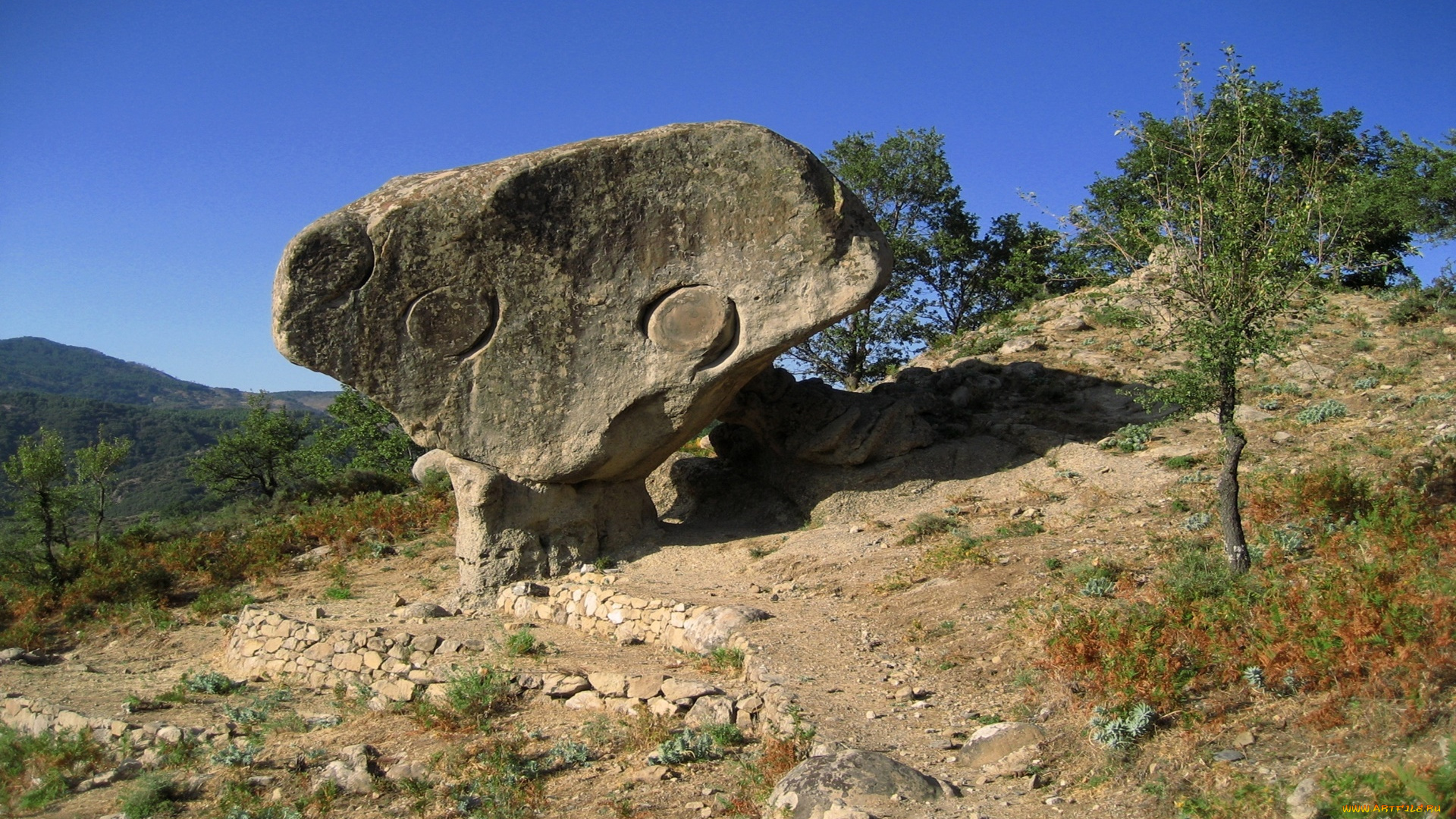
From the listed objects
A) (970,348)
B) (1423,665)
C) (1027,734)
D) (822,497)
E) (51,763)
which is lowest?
(51,763)

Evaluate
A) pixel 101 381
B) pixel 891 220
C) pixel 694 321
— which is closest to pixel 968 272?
pixel 891 220

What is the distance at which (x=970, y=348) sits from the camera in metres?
20.2

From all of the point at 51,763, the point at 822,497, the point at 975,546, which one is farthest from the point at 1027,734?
the point at 51,763

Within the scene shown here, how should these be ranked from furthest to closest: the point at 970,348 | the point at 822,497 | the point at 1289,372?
the point at 970,348
the point at 1289,372
the point at 822,497

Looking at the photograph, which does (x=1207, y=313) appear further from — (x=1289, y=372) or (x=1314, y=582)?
(x=1289, y=372)

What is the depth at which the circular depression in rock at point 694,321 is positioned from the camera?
479 inches

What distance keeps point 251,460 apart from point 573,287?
19623 millimetres

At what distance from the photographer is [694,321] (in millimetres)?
12203

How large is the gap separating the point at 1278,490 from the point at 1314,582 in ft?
10.2

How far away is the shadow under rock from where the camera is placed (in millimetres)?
14234

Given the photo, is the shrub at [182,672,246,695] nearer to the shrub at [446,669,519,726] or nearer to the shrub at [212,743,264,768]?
the shrub at [212,743,264,768]

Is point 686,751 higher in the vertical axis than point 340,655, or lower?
lower

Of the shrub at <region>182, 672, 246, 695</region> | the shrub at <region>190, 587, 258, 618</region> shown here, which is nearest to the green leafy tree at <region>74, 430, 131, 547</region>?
the shrub at <region>190, 587, 258, 618</region>

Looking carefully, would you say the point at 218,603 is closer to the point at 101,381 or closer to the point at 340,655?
the point at 340,655
